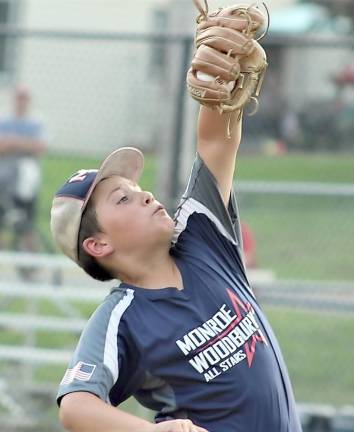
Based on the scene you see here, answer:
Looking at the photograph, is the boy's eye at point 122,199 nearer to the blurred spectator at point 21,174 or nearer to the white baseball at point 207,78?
the white baseball at point 207,78

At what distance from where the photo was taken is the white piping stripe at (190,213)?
12.5 feet

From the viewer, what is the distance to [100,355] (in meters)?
3.43

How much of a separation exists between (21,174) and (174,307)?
505 cm

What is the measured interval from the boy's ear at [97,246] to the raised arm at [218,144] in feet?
1.35

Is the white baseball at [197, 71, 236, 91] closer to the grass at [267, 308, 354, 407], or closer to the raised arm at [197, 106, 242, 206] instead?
the raised arm at [197, 106, 242, 206]

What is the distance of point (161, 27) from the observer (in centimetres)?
1906

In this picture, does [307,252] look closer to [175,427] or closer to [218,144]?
[218,144]

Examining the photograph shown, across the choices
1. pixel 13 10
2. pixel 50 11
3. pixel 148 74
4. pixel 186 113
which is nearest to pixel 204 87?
pixel 186 113

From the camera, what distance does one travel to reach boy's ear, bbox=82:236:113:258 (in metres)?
3.66

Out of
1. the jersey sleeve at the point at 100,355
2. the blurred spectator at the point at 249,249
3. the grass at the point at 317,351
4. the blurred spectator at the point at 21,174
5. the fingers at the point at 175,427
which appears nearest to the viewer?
the fingers at the point at 175,427

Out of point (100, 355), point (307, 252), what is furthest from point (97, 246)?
point (307, 252)

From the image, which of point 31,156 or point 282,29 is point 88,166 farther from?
point 282,29

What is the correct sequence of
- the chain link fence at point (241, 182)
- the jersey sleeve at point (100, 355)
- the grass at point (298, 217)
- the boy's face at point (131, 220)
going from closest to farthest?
the jersey sleeve at point (100, 355) → the boy's face at point (131, 220) → the chain link fence at point (241, 182) → the grass at point (298, 217)

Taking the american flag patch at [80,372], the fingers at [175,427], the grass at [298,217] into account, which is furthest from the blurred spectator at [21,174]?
the fingers at [175,427]
